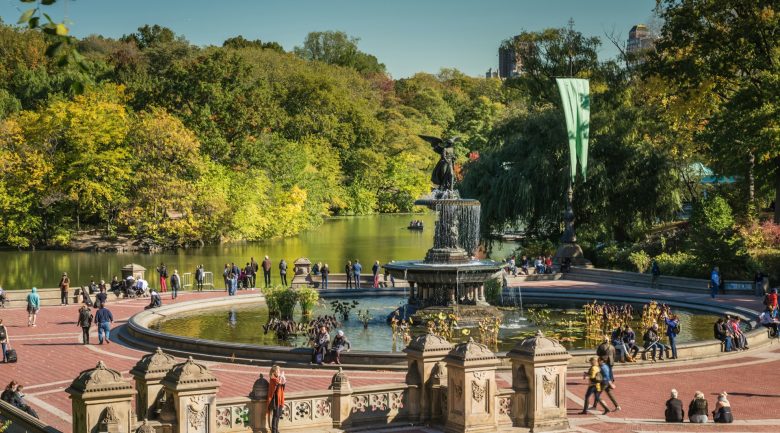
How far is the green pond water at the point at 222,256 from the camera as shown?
60.7 m

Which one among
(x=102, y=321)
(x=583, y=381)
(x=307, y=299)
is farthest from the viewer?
(x=307, y=299)

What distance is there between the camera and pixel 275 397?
18297 mm

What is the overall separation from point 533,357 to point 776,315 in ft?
51.4

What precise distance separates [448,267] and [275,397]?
16.1 metres

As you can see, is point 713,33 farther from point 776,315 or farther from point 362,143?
point 362,143

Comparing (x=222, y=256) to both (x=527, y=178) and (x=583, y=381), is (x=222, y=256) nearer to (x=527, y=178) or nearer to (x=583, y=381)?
(x=527, y=178)

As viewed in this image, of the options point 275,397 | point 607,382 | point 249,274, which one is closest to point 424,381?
point 275,397

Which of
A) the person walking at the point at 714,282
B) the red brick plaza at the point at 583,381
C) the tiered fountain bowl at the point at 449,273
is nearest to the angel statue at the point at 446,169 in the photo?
the tiered fountain bowl at the point at 449,273

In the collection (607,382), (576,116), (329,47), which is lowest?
(607,382)

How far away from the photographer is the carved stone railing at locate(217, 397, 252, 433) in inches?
709

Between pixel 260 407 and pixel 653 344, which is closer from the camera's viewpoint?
pixel 260 407

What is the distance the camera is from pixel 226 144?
8281 cm

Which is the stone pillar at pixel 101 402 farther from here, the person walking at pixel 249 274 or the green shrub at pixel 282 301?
the person walking at pixel 249 274

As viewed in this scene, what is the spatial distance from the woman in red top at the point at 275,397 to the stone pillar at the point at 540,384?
426cm
